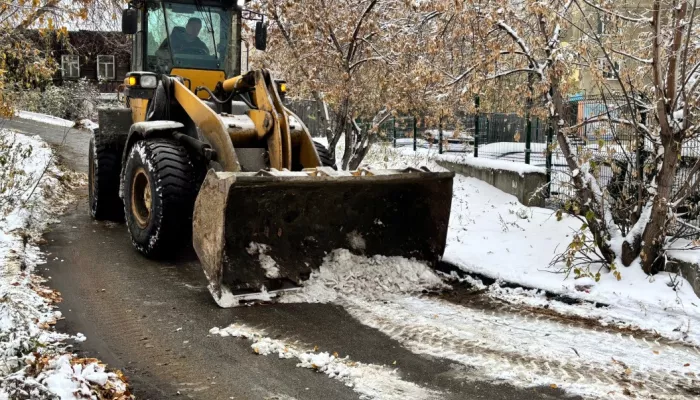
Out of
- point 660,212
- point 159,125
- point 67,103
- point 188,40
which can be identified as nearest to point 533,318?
point 660,212

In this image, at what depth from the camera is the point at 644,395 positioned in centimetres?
416

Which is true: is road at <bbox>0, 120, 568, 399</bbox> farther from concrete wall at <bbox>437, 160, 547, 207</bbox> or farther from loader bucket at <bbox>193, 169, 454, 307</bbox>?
concrete wall at <bbox>437, 160, 547, 207</bbox>

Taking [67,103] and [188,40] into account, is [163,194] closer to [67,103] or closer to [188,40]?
[188,40]

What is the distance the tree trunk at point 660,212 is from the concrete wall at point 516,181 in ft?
9.70

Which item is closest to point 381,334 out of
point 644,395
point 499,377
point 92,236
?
point 499,377

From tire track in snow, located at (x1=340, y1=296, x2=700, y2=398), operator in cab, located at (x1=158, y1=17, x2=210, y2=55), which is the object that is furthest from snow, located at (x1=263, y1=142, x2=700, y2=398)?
operator in cab, located at (x1=158, y1=17, x2=210, y2=55)

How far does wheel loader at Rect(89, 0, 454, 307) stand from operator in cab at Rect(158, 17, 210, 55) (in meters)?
0.01

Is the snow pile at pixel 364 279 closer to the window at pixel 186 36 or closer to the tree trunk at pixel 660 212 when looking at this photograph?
the tree trunk at pixel 660 212

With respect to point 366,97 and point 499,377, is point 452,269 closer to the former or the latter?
point 499,377

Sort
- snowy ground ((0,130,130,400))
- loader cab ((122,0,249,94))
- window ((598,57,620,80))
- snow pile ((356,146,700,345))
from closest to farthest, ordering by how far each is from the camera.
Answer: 1. snowy ground ((0,130,130,400))
2. snow pile ((356,146,700,345))
3. window ((598,57,620,80))
4. loader cab ((122,0,249,94))

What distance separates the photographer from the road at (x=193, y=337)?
420cm

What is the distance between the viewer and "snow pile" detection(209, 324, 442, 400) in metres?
4.13

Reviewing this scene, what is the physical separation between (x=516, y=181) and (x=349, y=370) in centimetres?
678

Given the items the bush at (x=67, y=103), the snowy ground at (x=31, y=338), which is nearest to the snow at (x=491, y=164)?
the snowy ground at (x=31, y=338)
